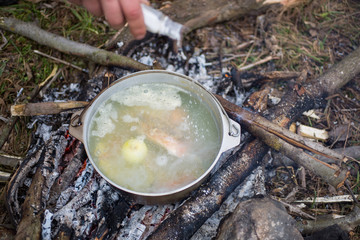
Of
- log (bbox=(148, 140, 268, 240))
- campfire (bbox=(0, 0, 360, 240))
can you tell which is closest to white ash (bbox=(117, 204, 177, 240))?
campfire (bbox=(0, 0, 360, 240))

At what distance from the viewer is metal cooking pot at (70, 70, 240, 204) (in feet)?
5.85

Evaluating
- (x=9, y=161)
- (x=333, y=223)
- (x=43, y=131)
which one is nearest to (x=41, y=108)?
(x=43, y=131)

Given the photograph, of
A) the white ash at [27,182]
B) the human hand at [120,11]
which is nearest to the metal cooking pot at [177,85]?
the human hand at [120,11]

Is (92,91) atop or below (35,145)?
atop

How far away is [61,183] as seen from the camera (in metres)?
2.17

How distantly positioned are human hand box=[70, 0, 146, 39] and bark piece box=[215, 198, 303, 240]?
49.9 inches

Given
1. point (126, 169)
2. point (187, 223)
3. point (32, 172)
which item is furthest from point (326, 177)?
point (32, 172)

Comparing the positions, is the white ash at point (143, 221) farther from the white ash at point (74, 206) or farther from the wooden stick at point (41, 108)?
the wooden stick at point (41, 108)

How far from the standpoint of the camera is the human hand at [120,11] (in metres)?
1.60

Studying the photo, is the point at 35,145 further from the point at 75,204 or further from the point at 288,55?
the point at 288,55

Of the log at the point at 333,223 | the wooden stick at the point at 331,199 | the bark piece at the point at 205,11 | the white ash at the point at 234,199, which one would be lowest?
the wooden stick at the point at 331,199

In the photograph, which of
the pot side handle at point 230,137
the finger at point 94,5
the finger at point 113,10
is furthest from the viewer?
the pot side handle at point 230,137

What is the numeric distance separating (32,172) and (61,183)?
36cm

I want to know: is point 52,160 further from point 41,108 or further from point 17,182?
point 41,108
